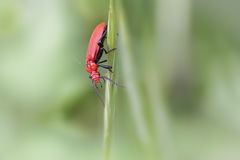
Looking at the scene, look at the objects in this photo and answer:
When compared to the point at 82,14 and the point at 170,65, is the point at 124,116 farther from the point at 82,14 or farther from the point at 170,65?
the point at 82,14

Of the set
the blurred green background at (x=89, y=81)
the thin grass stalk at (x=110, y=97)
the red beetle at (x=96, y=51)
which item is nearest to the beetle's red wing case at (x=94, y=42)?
the red beetle at (x=96, y=51)

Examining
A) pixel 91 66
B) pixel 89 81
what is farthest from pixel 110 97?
pixel 89 81

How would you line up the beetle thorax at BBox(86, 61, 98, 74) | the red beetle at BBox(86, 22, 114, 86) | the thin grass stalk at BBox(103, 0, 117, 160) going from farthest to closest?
the beetle thorax at BBox(86, 61, 98, 74)
the red beetle at BBox(86, 22, 114, 86)
the thin grass stalk at BBox(103, 0, 117, 160)

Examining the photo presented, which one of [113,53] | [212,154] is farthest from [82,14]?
[113,53]

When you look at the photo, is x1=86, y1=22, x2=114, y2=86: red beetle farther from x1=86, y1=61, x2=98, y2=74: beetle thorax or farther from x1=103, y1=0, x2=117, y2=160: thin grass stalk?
x1=103, y1=0, x2=117, y2=160: thin grass stalk

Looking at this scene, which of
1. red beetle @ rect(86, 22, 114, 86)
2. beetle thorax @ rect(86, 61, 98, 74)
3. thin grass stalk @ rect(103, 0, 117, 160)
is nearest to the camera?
thin grass stalk @ rect(103, 0, 117, 160)

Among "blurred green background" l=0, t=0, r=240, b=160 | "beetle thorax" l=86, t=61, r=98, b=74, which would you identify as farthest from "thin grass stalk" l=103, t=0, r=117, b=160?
"beetle thorax" l=86, t=61, r=98, b=74

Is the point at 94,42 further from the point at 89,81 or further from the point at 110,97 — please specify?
the point at 110,97

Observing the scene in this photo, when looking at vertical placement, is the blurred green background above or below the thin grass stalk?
above
